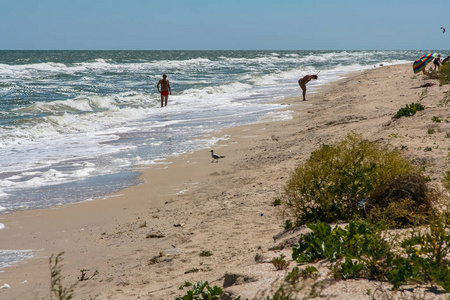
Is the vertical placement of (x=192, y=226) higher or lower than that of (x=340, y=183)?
lower

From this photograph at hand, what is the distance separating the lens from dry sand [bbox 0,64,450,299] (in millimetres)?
3971

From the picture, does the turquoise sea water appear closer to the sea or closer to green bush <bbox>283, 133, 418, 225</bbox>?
the sea

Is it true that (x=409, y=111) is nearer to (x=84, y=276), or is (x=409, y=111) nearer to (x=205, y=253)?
(x=205, y=253)

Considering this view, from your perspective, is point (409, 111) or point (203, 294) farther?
point (409, 111)

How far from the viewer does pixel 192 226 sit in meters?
5.75

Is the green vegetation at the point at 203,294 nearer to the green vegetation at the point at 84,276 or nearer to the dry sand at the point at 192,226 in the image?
the dry sand at the point at 192,226

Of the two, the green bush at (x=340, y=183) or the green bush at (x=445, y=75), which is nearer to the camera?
the green bush at (x=340, y=183)

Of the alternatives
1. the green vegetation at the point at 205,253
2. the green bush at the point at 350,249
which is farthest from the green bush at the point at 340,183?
the green vegetation at the point at 205,253

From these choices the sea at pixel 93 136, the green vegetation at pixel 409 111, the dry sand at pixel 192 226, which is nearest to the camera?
the dry sand at pixel 192 226

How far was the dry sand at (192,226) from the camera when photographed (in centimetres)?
397

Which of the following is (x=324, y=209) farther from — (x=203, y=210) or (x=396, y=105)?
(x=396, y=105)

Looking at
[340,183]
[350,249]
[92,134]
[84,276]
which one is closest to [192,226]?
[84,276]

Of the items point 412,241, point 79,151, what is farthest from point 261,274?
point 79,151

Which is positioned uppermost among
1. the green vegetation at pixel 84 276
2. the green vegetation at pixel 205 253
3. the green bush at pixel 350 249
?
the green bush at pixel 350 249
